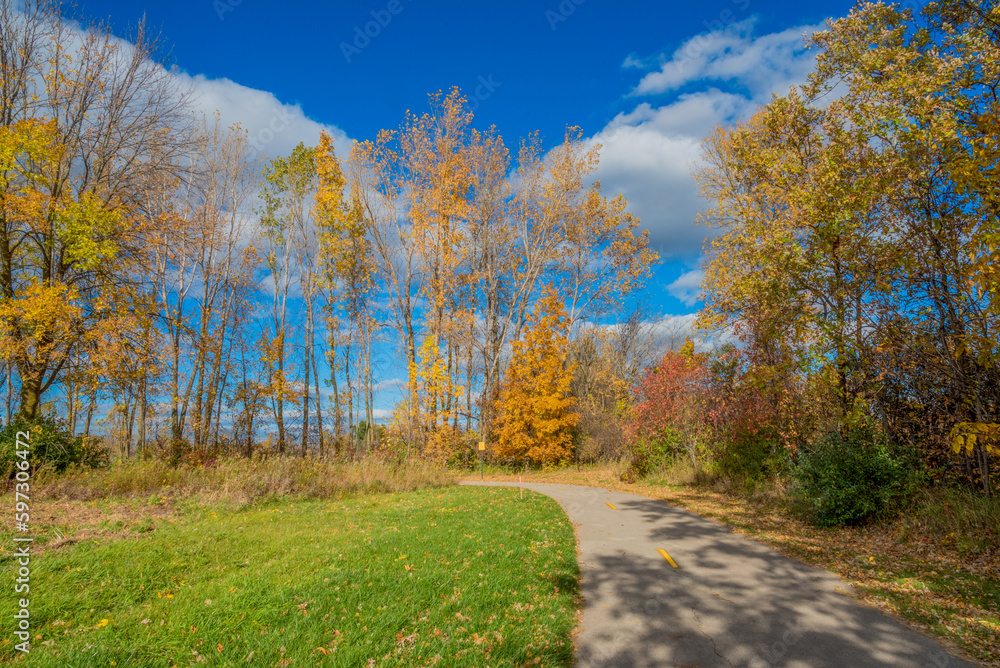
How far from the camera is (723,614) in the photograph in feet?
17.5

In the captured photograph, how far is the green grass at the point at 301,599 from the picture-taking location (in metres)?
3.99

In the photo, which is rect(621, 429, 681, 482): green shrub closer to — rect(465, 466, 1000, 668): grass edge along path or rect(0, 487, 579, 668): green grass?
rect(465, 466, 1000, 668): grass edge along path

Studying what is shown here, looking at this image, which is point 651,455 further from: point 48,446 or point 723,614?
point 48,446

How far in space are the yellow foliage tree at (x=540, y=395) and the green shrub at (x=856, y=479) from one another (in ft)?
51.1

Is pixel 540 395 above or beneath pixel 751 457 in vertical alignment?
above

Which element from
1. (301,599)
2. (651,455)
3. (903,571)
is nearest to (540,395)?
(651,455)

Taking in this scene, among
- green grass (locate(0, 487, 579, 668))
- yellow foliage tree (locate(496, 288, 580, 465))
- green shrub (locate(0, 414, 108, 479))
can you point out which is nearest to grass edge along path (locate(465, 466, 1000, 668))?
green grass (locate(0, 487, 579, 668))

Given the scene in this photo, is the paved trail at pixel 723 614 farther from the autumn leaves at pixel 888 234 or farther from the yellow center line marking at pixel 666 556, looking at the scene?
the autumn leaves at pixel 888 234

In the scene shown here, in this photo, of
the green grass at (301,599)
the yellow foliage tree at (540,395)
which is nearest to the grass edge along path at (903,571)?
the green grass at (301,599)

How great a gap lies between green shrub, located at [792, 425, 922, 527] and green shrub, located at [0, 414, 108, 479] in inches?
693

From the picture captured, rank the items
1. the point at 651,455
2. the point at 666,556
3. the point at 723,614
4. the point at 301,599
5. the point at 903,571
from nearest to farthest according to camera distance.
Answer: the point at 301,599 → the point at 723,614 → the point at 903,571 → the point at 666,556 → the point at 651,455

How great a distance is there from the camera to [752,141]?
1298cm

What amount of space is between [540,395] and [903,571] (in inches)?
763

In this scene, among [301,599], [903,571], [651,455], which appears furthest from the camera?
[651,455]
